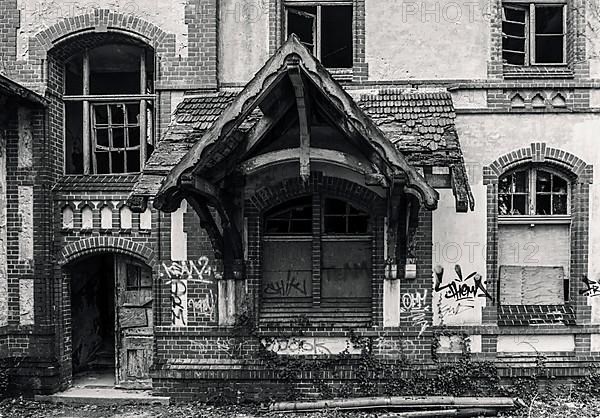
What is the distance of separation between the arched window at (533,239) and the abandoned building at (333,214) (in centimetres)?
3

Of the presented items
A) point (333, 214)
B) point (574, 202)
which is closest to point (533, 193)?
point (574, 202)

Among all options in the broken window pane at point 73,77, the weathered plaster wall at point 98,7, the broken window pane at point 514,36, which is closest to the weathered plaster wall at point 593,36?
the broken window pane at point 514,36

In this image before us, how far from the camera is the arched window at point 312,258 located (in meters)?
8.03

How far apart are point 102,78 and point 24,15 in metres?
1.46

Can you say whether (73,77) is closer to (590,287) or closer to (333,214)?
(333,214)

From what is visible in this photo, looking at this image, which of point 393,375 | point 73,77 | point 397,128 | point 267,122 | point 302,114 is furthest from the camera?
point 73,77

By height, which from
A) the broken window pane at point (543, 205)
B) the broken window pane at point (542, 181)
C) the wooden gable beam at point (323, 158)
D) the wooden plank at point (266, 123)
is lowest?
the broken window pane at point (543, 205)

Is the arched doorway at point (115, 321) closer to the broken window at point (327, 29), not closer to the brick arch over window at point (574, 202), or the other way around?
the broken window at point (327, 29)

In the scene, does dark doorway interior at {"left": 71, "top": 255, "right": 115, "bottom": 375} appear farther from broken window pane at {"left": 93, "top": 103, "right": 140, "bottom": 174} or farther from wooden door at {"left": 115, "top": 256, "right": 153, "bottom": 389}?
broken window pane at {"left": 93, "top": 103, "right": 140, "bottom": 174}

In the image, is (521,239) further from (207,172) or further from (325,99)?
(207,172)

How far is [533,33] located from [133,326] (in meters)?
7.91

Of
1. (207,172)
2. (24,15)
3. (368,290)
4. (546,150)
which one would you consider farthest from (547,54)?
(24,15)

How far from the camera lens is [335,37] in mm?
8422

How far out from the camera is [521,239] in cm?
816
